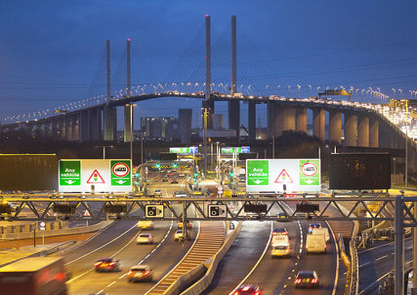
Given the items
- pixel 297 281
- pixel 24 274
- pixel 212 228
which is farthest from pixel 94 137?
pixel 24 274

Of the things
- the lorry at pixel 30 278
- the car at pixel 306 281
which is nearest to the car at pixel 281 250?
the car at pixel 306 281

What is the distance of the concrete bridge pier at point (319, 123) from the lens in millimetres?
120812

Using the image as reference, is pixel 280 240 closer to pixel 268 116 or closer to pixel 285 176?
pixel 285 176

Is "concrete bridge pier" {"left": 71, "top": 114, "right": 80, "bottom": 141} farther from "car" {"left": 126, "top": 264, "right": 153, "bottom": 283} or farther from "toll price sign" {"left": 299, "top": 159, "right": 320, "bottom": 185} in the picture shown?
"toll price sign" {"left": 299, "top": 159, "right": 320, "bottom": 185}

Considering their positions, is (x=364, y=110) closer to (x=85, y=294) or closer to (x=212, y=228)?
(x=212, y=228)

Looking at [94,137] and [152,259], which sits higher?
[94,137]

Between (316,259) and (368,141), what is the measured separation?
7678 cm

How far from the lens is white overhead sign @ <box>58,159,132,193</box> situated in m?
22.0

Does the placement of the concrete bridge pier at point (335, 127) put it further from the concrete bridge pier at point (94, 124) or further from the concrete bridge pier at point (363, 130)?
the concrete bridge pier at point (94, 124)

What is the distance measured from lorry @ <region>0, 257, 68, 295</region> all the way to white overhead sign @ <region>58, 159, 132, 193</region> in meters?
8.70

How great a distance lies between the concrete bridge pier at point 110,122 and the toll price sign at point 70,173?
342 feet

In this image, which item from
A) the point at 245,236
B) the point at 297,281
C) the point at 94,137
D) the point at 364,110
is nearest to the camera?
the point at 297,281

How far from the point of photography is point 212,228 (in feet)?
147

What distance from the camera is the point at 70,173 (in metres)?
22.0
